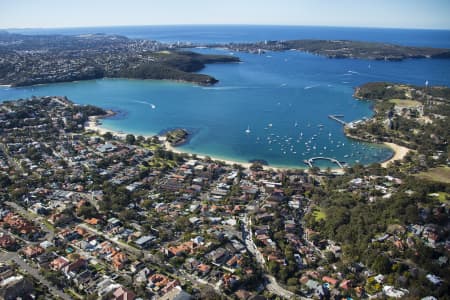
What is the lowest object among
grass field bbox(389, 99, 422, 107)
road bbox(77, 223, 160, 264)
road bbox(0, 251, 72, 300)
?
road bbox(0, 251, 72, 300)

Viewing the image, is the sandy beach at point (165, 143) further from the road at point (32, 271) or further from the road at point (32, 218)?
the road at point (32, 271)

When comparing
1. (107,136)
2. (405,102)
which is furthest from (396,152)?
(107,136)

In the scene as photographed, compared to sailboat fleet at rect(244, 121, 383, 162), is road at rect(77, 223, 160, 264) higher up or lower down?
lower down

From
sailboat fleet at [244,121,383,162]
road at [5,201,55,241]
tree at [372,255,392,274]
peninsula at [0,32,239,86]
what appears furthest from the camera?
peninsula at [0,32,239,86]

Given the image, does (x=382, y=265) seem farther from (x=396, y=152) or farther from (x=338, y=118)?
(x=338, y=118)

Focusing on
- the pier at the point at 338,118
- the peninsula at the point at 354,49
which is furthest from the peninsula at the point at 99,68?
the peninsula at the point at 354,49

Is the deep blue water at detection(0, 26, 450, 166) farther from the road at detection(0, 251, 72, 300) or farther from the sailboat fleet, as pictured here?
the road at detection(0, 251, 72, 300)

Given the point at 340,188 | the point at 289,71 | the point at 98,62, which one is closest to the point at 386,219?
the point at 340,188

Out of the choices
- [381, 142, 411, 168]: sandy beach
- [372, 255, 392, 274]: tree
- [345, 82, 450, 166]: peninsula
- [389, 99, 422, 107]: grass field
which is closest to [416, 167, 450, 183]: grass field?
[345, 82, 450, 166]: peninsula
